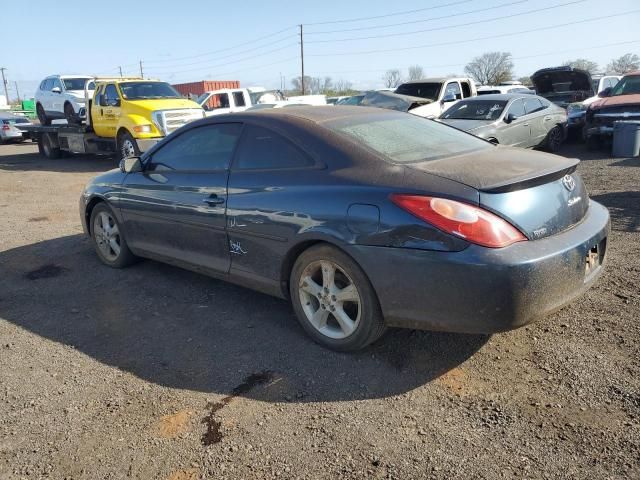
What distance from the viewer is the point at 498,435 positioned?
2521 mm

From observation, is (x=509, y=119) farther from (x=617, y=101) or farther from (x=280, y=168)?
(x=280, y=168)

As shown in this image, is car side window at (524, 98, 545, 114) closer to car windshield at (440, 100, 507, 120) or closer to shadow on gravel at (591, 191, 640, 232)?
car windshield at (440, 100, 507, 120)

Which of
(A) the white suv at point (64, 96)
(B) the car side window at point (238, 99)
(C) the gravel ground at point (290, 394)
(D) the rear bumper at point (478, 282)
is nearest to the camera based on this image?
(C) the gravel ground at point (290, 394)

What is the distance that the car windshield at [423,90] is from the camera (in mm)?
14248

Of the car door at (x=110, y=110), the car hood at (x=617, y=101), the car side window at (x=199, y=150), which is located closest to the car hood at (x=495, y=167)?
the car side window at (x=199, y=150)

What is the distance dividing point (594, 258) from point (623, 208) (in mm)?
3950

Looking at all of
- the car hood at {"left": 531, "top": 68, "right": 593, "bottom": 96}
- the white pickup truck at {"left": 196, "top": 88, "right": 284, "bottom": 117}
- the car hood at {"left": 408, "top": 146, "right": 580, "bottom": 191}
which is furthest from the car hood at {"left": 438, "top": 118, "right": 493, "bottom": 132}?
the white pickup truck at {"left": 196, "top": 88, "right": 284, "bottom": 117}

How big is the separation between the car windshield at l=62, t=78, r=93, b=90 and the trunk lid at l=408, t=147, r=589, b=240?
17188 millimetres

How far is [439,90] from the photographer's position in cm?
1422

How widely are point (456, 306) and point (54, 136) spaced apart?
632 inches

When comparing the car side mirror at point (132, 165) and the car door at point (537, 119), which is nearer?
the car side mirror at point (132, 165)

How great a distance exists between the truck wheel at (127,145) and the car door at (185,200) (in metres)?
8.60

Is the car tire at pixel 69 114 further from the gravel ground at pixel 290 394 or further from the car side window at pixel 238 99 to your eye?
the gravel ground at pixel 290 394

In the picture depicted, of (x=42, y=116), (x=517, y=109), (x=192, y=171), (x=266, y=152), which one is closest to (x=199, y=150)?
(x=192, y=171)
